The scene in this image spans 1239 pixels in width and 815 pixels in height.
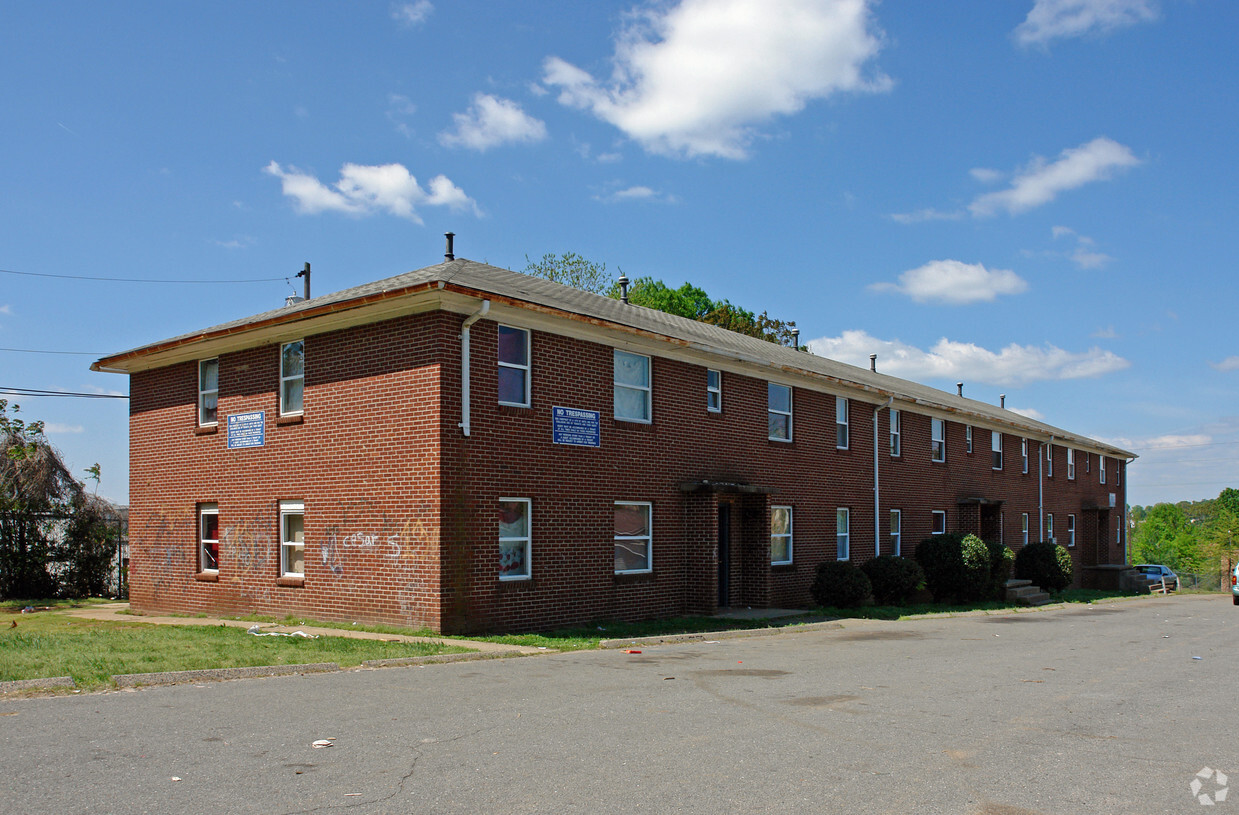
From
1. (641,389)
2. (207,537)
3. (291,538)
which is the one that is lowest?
(207,537)

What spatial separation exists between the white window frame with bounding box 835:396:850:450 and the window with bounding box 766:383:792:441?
236cm

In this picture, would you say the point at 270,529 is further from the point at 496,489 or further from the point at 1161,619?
the point at 1161,619

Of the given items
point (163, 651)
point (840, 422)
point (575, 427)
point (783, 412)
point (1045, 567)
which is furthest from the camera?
point (1045, 567)

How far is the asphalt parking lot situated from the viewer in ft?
19.1

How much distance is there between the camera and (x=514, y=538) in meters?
15.5

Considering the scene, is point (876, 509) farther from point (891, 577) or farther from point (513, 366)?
point (513, 366)

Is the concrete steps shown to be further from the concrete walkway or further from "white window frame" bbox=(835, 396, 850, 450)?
the concrete walkway

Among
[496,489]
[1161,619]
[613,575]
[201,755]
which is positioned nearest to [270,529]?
[496,489]

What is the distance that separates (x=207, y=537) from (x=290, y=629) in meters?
4.91

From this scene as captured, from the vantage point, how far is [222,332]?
17062 millimetres

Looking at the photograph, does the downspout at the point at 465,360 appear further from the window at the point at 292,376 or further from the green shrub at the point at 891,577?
the green shrub at the point at 891,577

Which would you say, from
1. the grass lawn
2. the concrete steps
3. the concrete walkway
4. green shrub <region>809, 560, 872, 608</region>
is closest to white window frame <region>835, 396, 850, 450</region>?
green shrub <region>809, 560, 872, 608</region>

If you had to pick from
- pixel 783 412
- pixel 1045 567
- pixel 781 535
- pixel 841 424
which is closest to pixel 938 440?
pixel 1045 567

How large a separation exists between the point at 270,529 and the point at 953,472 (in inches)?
842
